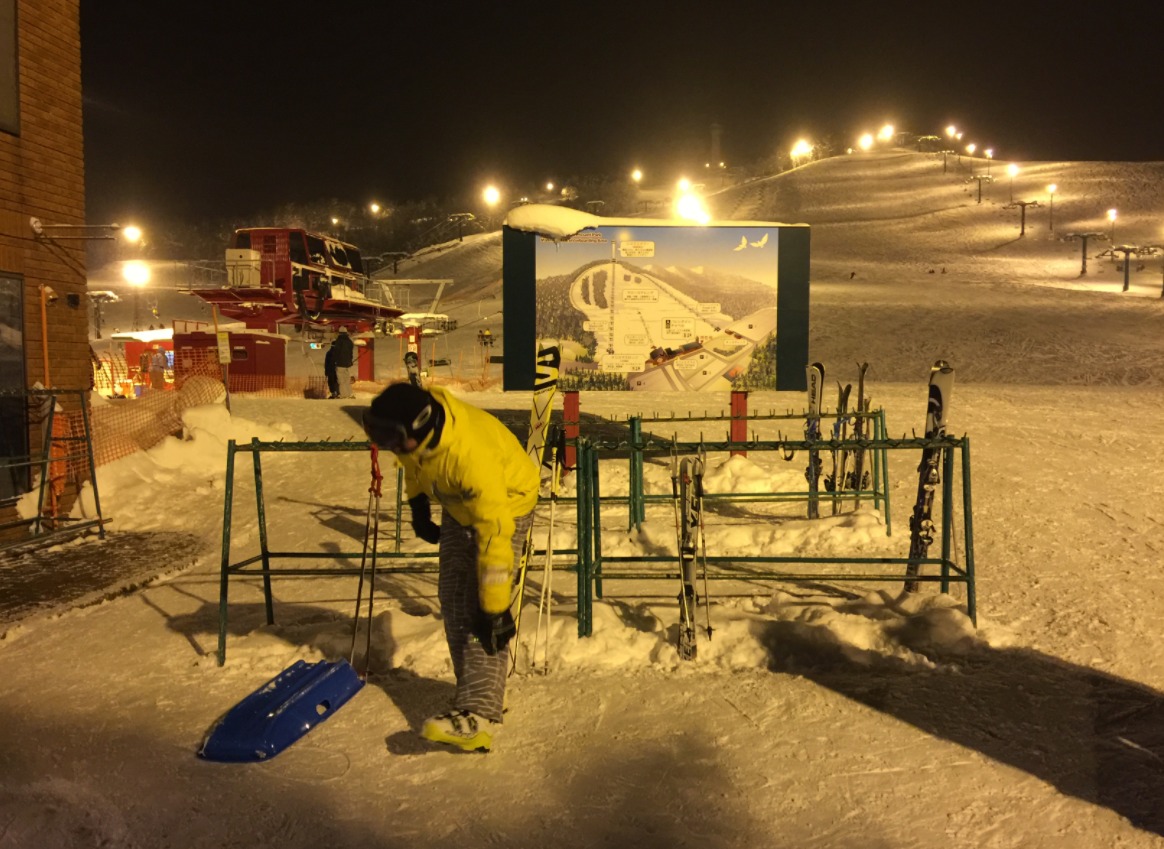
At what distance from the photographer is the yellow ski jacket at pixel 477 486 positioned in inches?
148

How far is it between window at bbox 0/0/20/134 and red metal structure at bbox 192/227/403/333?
22.0 m

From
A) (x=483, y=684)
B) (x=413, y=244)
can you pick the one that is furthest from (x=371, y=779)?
(x=413, y=244)

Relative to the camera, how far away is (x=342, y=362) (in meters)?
19.6

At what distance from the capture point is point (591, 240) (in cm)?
1177

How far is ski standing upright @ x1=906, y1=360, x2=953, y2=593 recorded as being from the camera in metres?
6.23

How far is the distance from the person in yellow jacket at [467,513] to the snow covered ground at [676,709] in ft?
0.84

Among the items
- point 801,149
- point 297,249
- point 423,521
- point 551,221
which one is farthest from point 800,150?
point 423,521

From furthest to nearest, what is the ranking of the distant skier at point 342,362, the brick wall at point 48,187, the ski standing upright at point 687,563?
the distant skier at point 342,362 < the brick wall at point 48,187 < the ski standing upright at point 687,563

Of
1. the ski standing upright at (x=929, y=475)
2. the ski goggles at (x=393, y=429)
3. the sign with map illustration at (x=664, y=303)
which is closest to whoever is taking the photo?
the ski goggles at (x=393, y=429)

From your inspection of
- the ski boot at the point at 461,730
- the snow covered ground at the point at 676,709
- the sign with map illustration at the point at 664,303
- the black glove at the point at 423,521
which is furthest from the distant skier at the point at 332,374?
the ski boot at the point at 461,730

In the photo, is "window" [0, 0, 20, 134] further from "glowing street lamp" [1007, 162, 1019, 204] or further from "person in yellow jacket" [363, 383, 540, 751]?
"glowing street lamp" [1007, 162, 1019, 204]

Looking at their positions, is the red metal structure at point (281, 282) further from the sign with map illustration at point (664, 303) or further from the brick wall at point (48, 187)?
the sign with map illustration at point (664, 303)

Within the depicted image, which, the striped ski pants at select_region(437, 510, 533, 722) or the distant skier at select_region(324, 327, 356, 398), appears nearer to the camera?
the striped ski pants at select_region(437, 510, 533, 722)

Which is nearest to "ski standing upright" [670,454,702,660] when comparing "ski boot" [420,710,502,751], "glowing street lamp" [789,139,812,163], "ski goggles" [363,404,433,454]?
"ski boot" [420,710,502,751]
